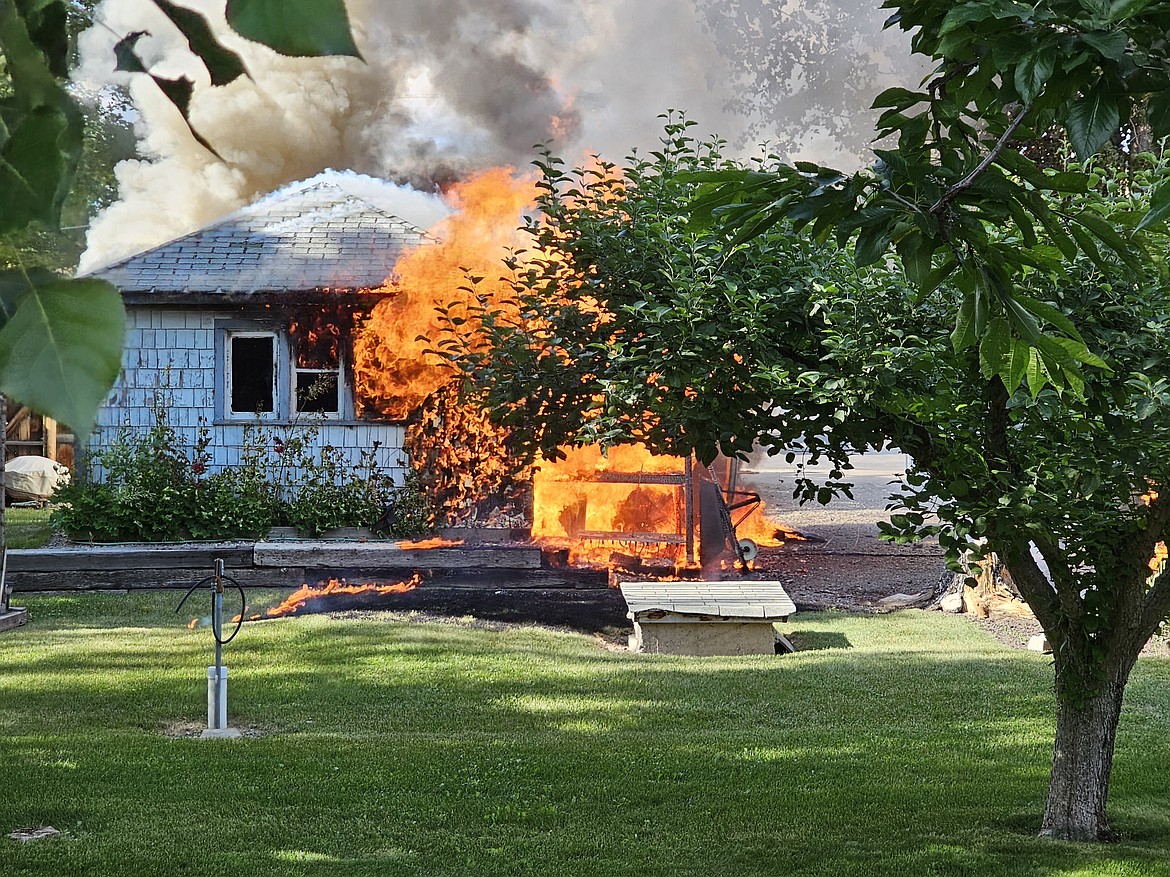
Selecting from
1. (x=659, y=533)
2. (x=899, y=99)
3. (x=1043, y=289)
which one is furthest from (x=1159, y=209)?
(x=659, y=533)

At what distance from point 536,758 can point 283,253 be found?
933 cm

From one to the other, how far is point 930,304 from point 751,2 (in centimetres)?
1778

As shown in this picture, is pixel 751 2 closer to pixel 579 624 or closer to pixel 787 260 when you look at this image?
pixel 579 624

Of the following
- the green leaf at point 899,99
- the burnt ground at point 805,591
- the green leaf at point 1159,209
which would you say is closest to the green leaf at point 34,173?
the green leaf at point 1159,209

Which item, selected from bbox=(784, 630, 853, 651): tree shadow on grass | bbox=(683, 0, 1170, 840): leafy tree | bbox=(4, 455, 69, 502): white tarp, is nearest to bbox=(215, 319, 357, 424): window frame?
bbox=(4, 455, 69, 502): white tarp

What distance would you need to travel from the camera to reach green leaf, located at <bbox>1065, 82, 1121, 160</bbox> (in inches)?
61.6

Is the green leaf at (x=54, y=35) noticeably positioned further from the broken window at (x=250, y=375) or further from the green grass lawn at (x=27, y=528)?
the broken window at (x=250, y=375)

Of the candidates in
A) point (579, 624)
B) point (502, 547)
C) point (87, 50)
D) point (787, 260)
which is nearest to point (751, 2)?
point (502, 547)

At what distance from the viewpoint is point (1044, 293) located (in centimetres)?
399

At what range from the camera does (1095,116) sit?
1603 millimetres

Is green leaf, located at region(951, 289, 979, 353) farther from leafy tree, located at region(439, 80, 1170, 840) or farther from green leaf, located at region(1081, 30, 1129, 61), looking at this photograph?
leafy tree, located at region(439, 80, 1170, 840)

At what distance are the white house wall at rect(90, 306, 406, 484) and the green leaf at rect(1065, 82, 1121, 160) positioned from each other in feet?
40.4

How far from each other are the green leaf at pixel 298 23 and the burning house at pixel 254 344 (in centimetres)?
1317

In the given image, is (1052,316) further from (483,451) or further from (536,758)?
(483,451)
